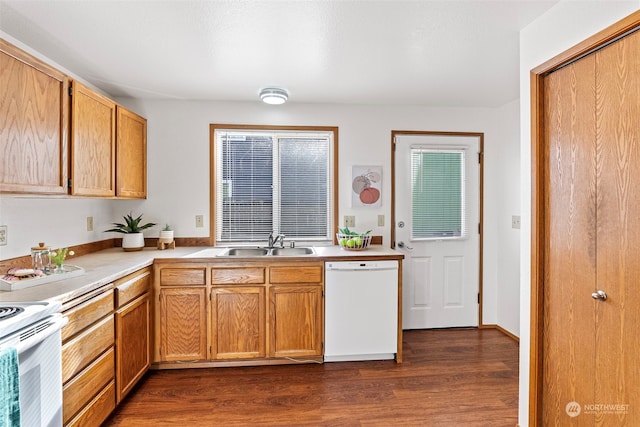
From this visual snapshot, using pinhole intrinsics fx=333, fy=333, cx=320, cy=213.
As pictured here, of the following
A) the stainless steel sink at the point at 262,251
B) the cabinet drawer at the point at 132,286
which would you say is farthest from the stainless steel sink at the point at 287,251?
the cabinet drawer at the point at 132,286

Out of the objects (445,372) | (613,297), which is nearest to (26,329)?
(613,297)

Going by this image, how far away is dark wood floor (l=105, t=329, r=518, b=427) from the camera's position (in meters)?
2.01

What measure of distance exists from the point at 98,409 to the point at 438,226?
3.01 m

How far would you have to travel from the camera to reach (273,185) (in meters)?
3.23

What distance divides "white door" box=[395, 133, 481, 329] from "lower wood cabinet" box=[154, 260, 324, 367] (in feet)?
3.87

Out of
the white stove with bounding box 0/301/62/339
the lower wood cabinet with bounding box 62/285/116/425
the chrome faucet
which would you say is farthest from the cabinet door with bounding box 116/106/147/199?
the white stove with bounding box 0/301/62/339

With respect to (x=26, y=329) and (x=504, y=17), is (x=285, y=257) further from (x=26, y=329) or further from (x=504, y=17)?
(x=504, y=17)

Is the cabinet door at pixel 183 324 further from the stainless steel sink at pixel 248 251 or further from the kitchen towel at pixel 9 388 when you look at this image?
the kitchen towel at pixel 9 388

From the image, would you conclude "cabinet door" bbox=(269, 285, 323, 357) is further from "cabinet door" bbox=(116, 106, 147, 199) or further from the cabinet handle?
the cabinet handle

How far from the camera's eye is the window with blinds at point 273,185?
10.5 feet

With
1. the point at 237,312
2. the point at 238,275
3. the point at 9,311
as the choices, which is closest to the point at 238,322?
the point at 237,312

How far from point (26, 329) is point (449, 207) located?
3251 millimetres

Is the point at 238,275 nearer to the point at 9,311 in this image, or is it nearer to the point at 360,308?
the point at 360,308

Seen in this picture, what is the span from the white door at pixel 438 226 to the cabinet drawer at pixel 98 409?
8.15 ft
